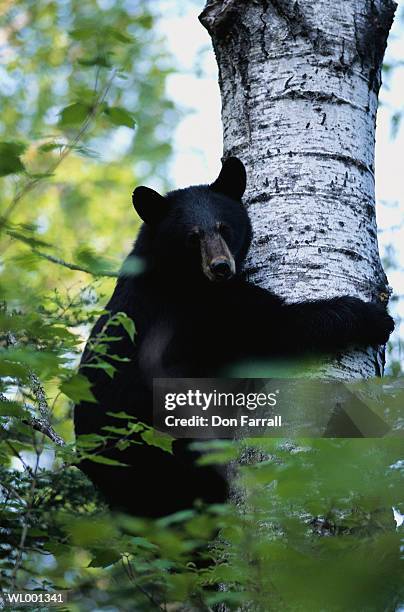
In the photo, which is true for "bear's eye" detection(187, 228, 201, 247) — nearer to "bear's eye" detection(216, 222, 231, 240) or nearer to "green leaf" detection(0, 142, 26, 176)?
"bear's eye" detection(216, 222, 231, 240)

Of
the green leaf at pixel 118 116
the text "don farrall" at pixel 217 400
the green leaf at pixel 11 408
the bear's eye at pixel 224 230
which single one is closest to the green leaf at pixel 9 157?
the green leaf at pixel 118 116

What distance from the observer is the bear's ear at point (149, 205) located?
5250 mm

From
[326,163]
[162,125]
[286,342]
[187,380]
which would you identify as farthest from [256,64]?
[162,125]

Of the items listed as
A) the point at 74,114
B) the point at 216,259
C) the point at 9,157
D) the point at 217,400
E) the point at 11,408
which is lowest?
the point at 11,408

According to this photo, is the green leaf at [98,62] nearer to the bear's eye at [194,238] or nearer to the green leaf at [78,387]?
the green leaf at [78,387]

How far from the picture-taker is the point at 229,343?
15.8ft

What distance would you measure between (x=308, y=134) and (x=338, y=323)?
1.12 metres

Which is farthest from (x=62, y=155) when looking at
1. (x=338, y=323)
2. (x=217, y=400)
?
(x=217, y=400)

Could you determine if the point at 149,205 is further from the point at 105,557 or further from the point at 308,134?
the point at 105,557

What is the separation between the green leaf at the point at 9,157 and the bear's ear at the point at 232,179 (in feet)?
7.52

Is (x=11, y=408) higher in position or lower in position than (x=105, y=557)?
higher

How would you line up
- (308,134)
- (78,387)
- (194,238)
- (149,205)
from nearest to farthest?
(78,387)
(308,134)
(194,238)
(149,205)

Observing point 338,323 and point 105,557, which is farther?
point 338,323

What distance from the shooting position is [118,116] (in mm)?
2650
